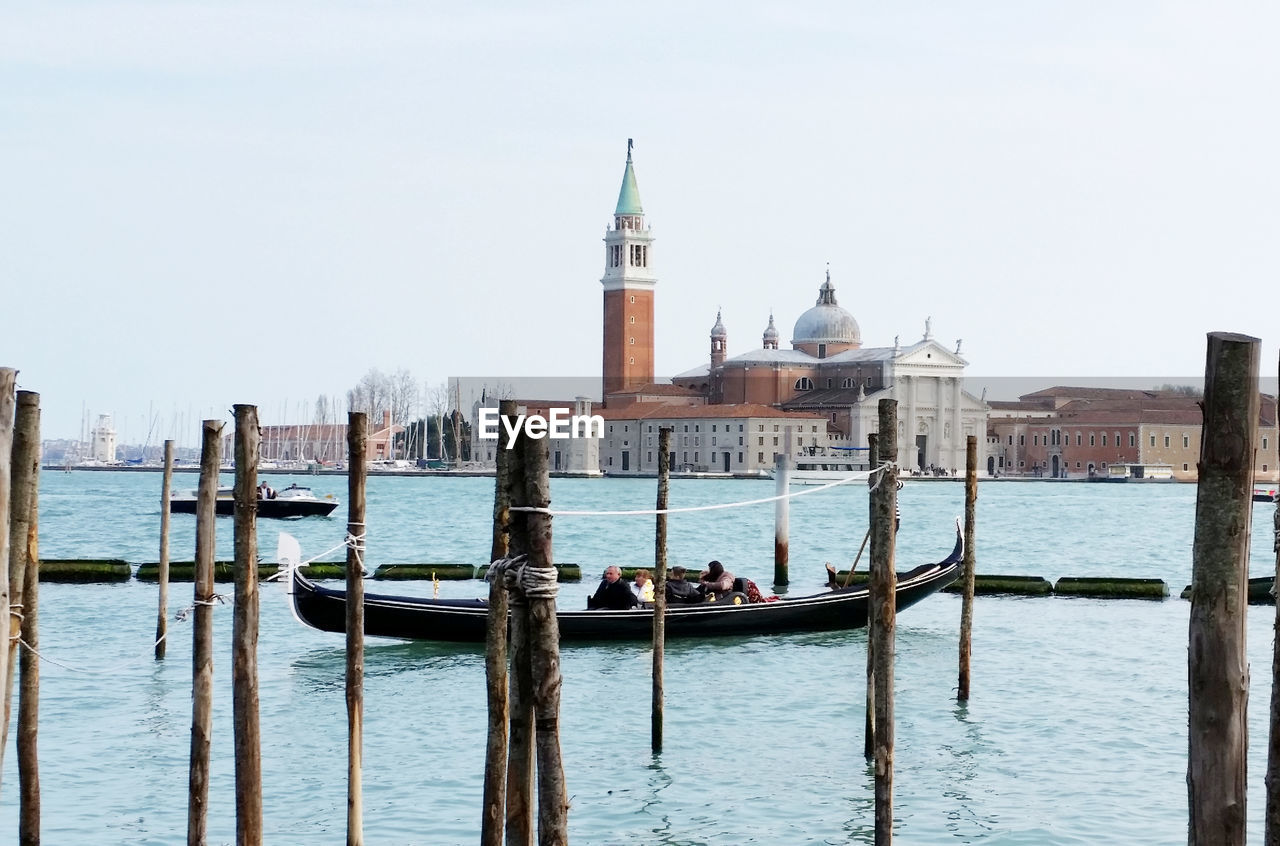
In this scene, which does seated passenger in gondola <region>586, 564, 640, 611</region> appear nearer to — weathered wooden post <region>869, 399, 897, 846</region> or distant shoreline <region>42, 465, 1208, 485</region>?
weathered wooden post <region>869, 399, 897, 846</region>

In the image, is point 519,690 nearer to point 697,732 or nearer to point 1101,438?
point 697,732

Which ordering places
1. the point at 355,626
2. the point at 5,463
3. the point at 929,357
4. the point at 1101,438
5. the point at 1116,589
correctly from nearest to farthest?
the point at 5,463
the point at 355,626
the point at 1116,589
the point at 929,357
the point at 1101,438

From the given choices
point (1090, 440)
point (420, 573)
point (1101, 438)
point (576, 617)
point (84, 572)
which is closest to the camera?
point (576, 617)

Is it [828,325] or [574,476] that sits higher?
[828,325]

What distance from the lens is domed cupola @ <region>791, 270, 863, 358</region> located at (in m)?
69.6

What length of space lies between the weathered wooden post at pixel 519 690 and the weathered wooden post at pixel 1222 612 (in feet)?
4.59

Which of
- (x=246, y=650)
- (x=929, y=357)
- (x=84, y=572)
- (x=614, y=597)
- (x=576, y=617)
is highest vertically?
(x=929, y=357)

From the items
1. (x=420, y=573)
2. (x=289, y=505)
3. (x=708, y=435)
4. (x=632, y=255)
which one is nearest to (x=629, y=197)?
(x=632, y=255)

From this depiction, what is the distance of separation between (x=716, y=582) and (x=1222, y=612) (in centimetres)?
834

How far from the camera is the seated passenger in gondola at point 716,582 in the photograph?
11.1 m

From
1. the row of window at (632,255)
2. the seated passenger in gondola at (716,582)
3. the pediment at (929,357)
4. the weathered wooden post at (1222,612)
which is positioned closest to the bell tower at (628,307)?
the row of window at (632,255)

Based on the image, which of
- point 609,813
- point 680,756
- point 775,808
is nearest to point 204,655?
point 609,813

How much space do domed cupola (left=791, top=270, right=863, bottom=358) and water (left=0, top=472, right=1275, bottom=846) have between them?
179ft

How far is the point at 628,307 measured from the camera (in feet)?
217
